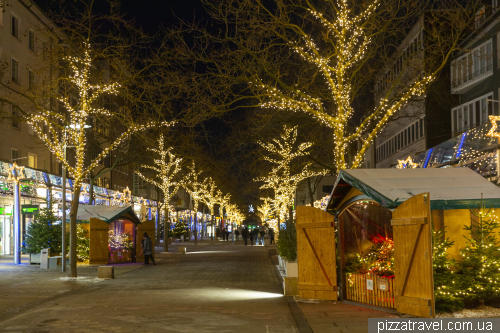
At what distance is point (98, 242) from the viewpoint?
30.5 metres

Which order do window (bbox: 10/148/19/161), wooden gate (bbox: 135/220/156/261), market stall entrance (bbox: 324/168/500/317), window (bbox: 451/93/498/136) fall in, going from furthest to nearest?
window (bbox: 10/148/19/161) < window (bbox: 451/93/498/136) < wooden gate (bbox: 135/220/156/261) < market stall entrance (bbox: 324/168/500/317)

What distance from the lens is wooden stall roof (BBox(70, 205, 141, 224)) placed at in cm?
3089

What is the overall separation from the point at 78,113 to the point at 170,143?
Result: 25313 millimetres

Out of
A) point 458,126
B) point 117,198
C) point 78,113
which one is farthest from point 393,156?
point 78,113

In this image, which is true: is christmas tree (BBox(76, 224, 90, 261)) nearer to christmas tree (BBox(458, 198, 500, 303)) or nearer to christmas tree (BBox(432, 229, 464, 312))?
christmas tree (BBox(432, 229, 464, 312))

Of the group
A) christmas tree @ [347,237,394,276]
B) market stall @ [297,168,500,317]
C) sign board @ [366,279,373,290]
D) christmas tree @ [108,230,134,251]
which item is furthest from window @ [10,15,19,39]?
sign board @ [366,279,373,290]

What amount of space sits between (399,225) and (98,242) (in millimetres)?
21311

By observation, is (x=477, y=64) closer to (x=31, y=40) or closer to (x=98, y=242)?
(x=98, y=242)

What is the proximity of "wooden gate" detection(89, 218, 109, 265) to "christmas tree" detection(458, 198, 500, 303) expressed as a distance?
2096cm

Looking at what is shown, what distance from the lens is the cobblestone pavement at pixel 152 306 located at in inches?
446

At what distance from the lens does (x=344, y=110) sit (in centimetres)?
1894

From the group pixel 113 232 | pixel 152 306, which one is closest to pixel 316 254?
pixel 152 306

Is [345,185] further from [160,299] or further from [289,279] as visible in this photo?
[160,299]

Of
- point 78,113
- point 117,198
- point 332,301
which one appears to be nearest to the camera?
point 332,301
